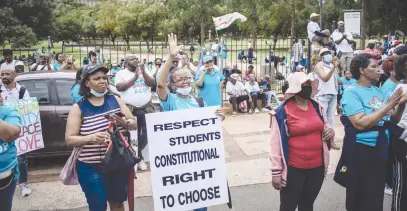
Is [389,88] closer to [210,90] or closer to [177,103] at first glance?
[177,103]

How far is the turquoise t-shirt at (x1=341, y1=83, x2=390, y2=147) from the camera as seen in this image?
4039mm

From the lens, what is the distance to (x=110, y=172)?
3852 millimetres

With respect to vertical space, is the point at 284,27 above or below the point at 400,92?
above

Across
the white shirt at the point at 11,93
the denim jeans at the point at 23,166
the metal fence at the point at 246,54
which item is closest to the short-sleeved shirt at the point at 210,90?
the white shirt at the point at 11,93

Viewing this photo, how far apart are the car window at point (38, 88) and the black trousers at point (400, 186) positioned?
17.6 ft

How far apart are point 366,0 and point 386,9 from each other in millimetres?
6579

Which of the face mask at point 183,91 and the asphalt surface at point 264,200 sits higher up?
the face mask at point 183,91

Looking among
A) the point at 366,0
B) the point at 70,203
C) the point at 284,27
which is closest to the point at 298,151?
the point at 70,203

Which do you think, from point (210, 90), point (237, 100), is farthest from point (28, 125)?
point (237, 100)

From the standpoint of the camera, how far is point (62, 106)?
22.9 feet

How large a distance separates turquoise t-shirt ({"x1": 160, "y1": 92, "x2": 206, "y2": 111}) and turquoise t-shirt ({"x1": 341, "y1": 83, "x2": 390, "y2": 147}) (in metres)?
1.57

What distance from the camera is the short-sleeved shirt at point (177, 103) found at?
14.3 feet

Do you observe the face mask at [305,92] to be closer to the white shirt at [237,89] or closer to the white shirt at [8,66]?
the white shirt at [8,66]

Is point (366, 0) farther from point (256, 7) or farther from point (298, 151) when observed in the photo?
point (298, 151)
